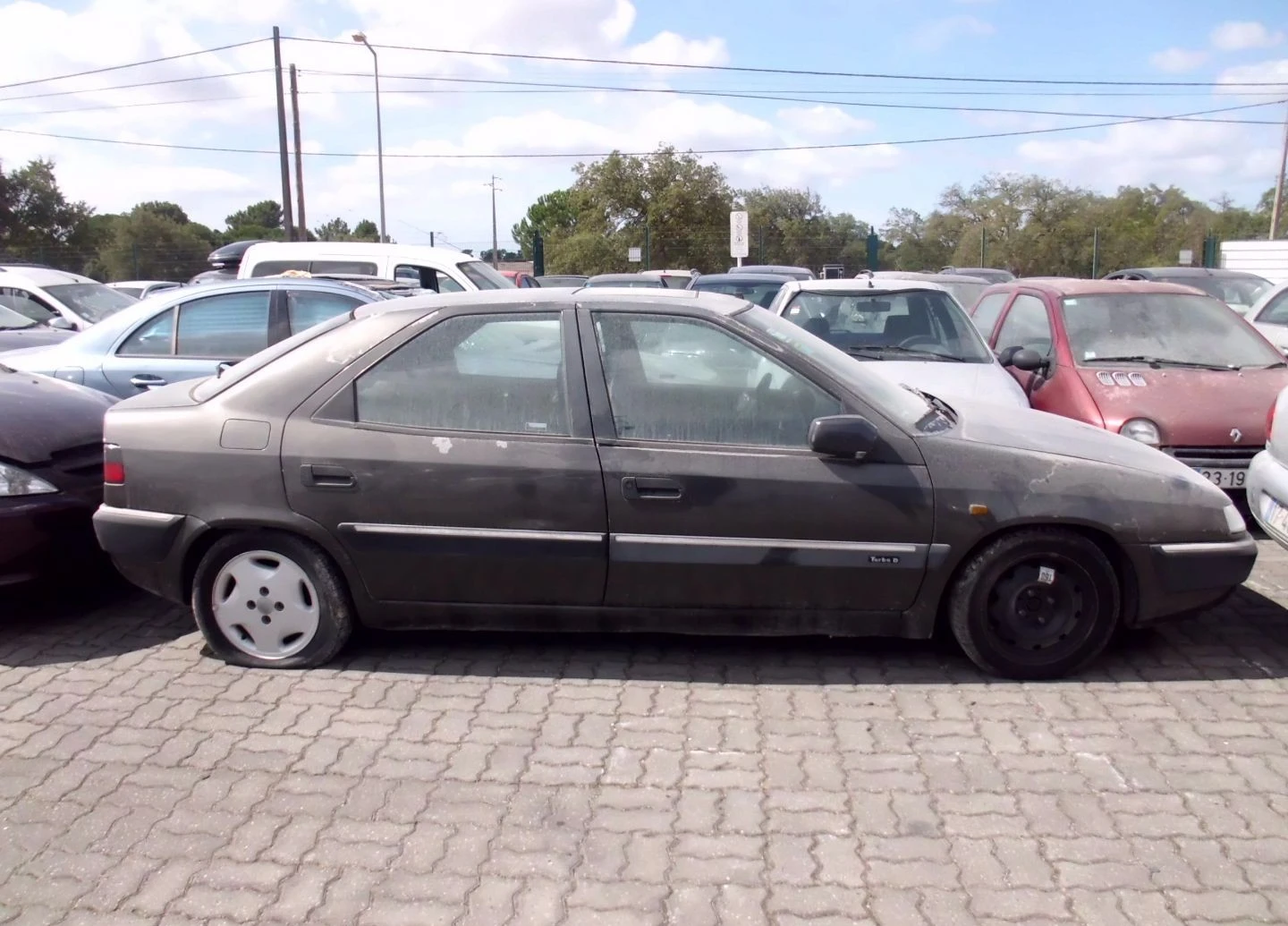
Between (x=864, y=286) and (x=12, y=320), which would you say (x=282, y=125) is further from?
(x=864, y=286)

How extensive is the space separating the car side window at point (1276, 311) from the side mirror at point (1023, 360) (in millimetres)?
4129

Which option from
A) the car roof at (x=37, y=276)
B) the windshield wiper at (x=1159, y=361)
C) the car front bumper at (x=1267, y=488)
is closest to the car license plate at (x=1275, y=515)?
the car front bumper at (x=1267, y=488)

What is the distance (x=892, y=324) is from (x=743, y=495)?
13.9 ft

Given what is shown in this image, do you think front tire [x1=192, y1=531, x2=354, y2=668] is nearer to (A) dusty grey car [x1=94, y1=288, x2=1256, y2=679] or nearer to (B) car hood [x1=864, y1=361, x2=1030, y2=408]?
(A) dusty grey car [x1=94, y1=288, x2=1256, y2=679]

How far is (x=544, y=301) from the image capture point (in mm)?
4340

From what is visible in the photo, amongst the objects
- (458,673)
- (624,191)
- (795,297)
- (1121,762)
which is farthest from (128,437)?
(624,191)

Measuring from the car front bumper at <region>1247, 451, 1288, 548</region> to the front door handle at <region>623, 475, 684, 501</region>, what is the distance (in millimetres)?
2729

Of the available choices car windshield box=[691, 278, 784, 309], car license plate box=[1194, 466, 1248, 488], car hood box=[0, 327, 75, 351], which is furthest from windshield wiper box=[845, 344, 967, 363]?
car hood box=[0, 327, 75, 351]

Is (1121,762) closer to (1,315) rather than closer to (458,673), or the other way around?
(458,673)

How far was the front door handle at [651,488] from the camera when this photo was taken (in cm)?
404

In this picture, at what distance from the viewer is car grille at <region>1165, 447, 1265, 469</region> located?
6.25 m

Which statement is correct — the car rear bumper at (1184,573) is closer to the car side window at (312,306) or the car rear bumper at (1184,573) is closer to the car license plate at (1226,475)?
the car license plate at (1226,475)

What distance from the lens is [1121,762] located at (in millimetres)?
3545

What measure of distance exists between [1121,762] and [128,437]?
12.9ft
